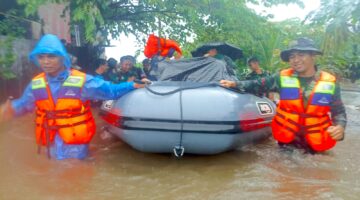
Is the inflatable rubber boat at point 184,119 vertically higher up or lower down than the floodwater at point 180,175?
higher up

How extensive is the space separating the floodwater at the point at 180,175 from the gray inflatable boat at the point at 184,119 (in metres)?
0.27

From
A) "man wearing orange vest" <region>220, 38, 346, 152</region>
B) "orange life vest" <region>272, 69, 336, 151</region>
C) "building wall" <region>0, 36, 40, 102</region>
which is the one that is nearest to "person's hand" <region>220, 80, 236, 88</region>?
"man wearing orange vest" <region>220, 38, 346, 152</region>

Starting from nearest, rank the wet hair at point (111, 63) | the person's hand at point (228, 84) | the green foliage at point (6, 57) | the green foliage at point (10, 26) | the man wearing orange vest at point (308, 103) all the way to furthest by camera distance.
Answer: the man wearing orange vest at point (308, 103) → the person's hand at point (228, 84) → the green foliage at point (6, 57) → the green foliage at point (10, 26) → the wet hair at point (111, 63)

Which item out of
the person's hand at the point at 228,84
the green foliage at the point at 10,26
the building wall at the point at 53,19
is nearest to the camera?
the person's hand at the point at 228,84

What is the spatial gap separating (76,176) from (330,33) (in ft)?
12.7

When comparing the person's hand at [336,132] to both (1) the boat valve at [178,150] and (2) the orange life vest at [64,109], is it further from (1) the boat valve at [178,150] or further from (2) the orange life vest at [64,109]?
(2) the orange life vest at [64,109]

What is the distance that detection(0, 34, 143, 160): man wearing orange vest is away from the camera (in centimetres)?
352

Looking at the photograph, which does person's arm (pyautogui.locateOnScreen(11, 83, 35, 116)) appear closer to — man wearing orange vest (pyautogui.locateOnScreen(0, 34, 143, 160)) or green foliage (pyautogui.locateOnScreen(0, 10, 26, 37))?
man wearing orange vest (pyautogui.locateOnScreen(0, 34, 143, 160))

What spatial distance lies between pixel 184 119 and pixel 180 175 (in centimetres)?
55

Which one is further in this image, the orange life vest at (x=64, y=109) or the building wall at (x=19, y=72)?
the building wall at (x=19, y=72)

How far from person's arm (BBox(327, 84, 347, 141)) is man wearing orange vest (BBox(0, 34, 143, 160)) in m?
2.25

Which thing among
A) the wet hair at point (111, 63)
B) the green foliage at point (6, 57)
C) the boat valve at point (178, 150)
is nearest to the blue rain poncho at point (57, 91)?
the boat valve at point (178, 150)

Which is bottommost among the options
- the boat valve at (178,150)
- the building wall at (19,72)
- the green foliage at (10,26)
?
the boat valve at (178,150)

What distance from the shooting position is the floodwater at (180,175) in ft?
10.2
